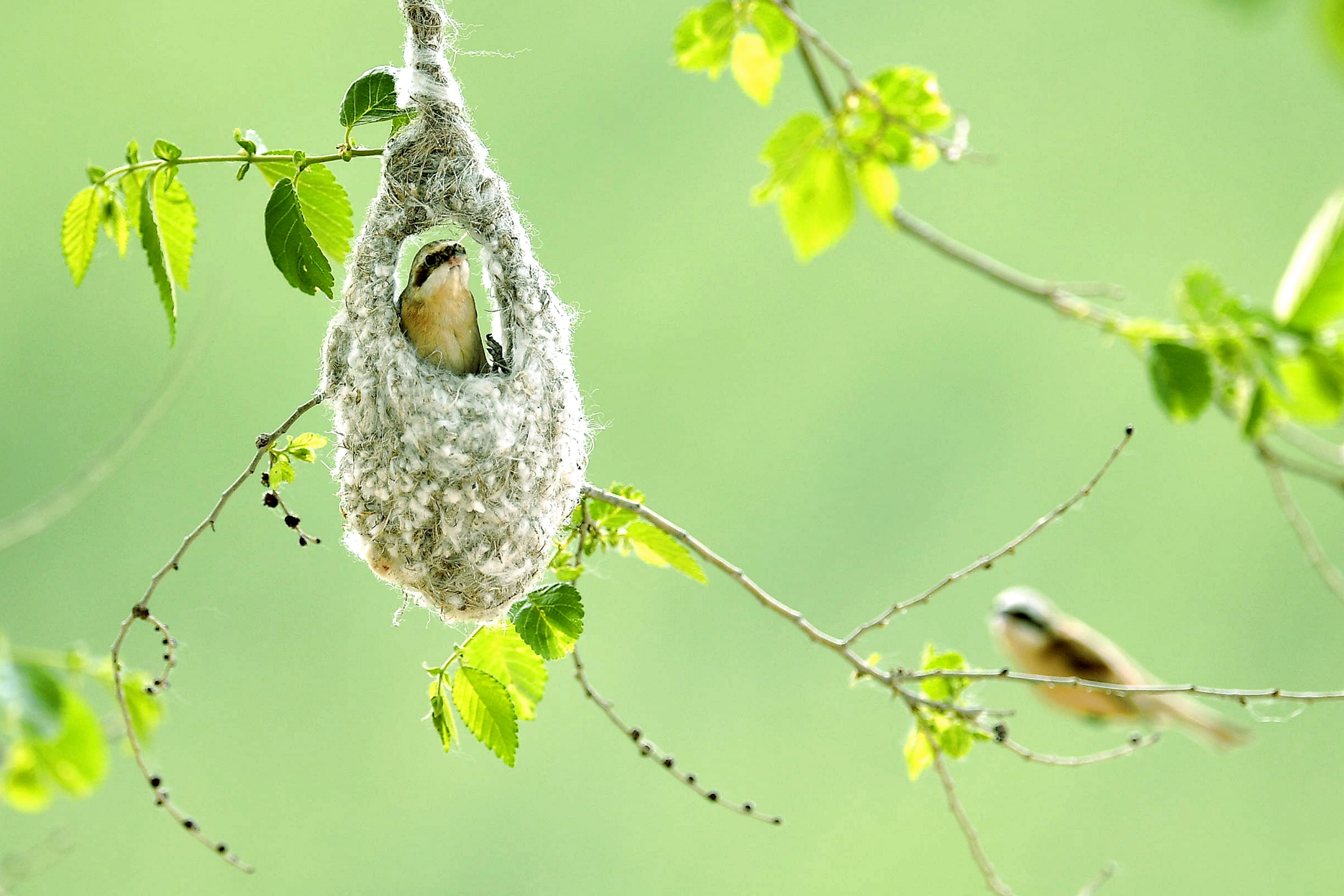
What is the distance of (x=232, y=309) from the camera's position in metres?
4.38

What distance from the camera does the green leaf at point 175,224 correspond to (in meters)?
1.16

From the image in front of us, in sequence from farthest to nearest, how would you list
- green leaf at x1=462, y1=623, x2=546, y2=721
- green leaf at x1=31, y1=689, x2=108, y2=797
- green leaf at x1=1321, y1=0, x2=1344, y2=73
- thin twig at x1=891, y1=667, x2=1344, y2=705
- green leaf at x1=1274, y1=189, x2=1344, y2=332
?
green leaf at x1=462, y1=623, x2=546, y2=721, thin twig at x1=891, y1=667, x2=1344, y2=705, green leaf at x1=31, y1=689, x2=108, y2=797, green leaf at x1=1274, y1=189, x2=1344, y2=332, green leaf at x1=1321, y1=0, x2=1344, y2=73

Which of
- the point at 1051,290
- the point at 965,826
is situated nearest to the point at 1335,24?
the point at 1051,290

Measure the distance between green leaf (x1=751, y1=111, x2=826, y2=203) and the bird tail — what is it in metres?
3.04

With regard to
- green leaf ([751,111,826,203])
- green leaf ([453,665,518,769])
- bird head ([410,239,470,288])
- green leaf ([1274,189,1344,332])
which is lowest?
green leaf ([1274,189,1344,332])

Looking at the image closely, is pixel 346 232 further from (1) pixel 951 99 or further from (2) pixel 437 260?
(1) pixel 951 99

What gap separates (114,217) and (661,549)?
28.3 inches

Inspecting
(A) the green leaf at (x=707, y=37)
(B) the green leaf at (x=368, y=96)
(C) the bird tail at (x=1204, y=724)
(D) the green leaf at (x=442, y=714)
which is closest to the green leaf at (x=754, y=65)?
(A) the green leaf at (x=707, y=37)

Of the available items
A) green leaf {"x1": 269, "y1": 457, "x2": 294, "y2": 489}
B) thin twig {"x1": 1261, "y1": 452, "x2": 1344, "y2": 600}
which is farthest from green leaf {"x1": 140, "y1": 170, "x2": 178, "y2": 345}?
thin twig {"x1": 1261, "y1": 452, "x2": 1344, "y2": 600}

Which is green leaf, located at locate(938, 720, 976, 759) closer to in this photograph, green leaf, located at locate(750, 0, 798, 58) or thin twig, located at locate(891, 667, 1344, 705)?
thin twig, located at locate(891, 667, 1344, 705)

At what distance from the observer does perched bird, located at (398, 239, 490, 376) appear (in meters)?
1.46

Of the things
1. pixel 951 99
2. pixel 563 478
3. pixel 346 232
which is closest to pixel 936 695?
pixel 563 478

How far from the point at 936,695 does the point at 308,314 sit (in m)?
3.59

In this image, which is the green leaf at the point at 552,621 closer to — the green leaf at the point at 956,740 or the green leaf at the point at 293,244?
the green leaf at the point at 293,244
